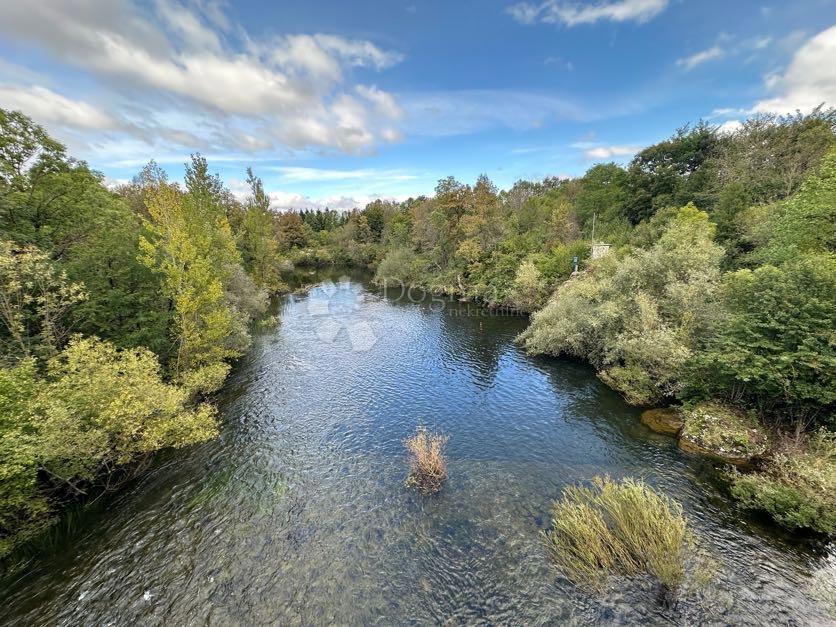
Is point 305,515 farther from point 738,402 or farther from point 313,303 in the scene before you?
point 313,303

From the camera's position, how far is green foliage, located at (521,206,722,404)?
21.0 m

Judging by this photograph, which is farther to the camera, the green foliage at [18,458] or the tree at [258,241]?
the tree at [258,241]

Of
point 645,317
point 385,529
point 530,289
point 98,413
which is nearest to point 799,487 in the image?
point 645,317

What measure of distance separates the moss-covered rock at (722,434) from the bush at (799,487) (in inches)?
55.0

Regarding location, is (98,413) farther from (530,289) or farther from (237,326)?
(530,289)

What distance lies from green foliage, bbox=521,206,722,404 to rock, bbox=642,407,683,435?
3.10 ft

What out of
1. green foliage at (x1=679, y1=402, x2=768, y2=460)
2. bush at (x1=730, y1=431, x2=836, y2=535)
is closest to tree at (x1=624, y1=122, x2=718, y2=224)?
green foliage at (x1=679, y1=402, x2=768, y2=460)

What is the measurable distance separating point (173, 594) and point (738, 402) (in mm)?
26689

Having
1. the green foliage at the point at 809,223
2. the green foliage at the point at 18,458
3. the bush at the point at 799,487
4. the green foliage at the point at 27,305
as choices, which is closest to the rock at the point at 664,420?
the bush at the point at 799,487

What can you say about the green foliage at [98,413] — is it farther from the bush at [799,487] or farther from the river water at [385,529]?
the bush at [799,487]

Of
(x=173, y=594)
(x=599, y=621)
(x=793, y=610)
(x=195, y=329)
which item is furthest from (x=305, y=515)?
(x=793, y=610)

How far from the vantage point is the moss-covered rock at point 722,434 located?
53.2ft

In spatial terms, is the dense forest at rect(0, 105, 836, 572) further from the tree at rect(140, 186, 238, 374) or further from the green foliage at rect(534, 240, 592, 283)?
the green foliage at rect(534, 240, 592, 283)

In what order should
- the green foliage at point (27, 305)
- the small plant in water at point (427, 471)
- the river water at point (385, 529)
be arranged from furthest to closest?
the small plant in water at point (427, 471)
the green foliage at point (27, 305)
the river water at point (385, 529)
